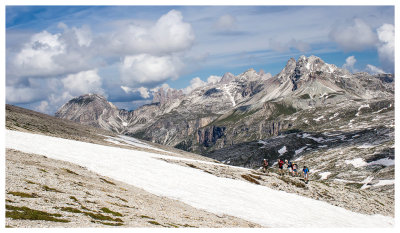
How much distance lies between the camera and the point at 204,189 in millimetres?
63531

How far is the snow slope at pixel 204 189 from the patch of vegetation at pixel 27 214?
2657cm

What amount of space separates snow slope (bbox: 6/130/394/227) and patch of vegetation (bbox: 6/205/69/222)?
1046 inches

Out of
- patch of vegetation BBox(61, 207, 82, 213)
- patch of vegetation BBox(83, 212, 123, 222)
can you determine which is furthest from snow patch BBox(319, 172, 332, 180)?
patch of vegetation BBox(61, 207, 82, 213)

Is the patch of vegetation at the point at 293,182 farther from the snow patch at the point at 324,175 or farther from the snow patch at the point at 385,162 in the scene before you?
the snow patch at the point at 385,162

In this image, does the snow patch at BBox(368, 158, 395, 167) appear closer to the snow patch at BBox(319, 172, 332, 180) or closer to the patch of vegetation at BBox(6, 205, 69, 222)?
the snow patch at BBox(319, 172, 332, 180)

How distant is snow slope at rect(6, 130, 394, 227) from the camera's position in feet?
183

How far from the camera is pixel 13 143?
66.4m

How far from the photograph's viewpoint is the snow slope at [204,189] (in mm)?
55662

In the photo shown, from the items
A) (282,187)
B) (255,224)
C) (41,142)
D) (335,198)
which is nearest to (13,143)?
(41,142)

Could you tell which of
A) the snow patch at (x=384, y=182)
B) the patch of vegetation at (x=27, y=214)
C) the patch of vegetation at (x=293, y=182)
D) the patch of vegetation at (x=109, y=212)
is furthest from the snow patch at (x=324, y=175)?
the patch of vegetation at (x=27, y=214)

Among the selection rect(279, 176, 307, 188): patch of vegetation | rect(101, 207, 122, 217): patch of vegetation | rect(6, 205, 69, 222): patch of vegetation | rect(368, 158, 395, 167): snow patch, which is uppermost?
rect(6, 205, 69, 222): patch of vegetation

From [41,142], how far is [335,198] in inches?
2926

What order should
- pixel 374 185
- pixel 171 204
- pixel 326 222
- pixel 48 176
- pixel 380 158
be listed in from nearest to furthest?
pixel 48 176 < pixel 171 204 < pixel 326 222 < pixel 374 185 < pixel 380 158

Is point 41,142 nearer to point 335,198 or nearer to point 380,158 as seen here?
point 335,198
